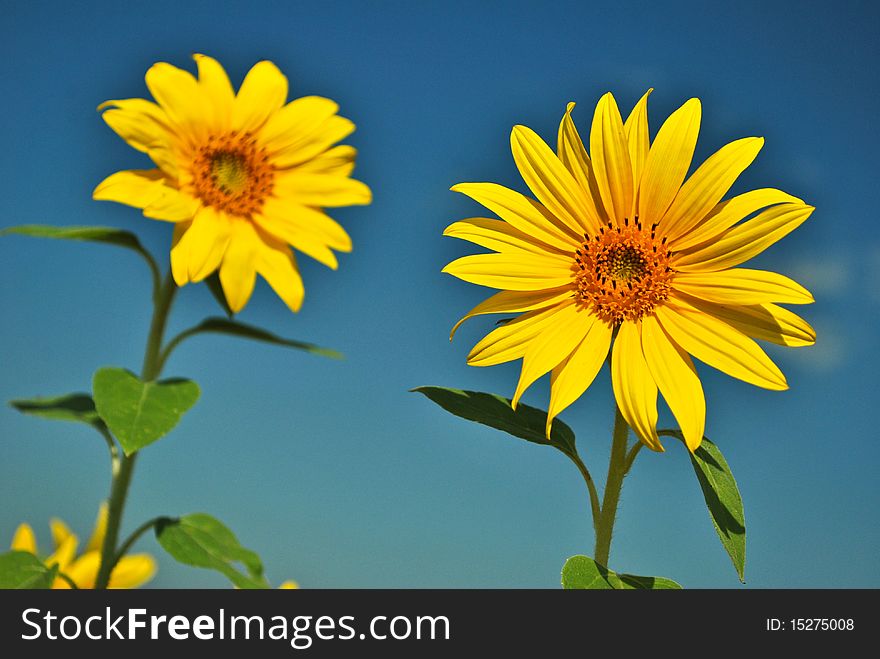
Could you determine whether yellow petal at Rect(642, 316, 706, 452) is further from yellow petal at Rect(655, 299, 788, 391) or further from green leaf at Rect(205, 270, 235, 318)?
green leaf at Rect(205, 270, 235, 318)

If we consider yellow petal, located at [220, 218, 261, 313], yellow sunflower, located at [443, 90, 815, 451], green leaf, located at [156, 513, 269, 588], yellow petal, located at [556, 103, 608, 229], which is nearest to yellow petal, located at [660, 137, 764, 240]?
yellow sunflower, located at [443, 90, 815, 451]

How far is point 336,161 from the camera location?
5.42 feet

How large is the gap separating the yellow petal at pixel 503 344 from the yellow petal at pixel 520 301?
0.08 feet

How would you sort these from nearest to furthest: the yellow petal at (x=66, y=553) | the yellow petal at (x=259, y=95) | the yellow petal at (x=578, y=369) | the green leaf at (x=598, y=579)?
the green leaf at (x=598, y=579)
the yellow petal at (x=578, y=369)
the yellow petal at (x=259, y=95)
the yellow petal at (x=66, y=553)

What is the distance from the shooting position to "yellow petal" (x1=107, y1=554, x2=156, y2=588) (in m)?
2.20

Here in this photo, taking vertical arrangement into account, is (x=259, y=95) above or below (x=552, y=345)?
above

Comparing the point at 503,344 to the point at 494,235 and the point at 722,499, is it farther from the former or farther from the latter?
the point at 722,499

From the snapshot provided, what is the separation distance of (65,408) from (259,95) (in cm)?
74

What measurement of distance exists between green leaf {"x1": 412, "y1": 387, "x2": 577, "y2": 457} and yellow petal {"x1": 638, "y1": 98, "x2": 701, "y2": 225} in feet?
1.21

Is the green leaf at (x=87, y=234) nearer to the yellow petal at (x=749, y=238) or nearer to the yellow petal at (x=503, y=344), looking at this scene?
the yellow petal at (x=503, y=344)

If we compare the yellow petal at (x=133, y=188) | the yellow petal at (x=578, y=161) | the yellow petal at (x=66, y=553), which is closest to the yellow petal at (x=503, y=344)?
the yellow petal at (x=578, y=161)

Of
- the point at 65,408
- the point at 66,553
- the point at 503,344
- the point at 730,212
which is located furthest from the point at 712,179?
the point at 66,553

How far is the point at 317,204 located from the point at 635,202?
0.62 meters

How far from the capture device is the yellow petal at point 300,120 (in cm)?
165
